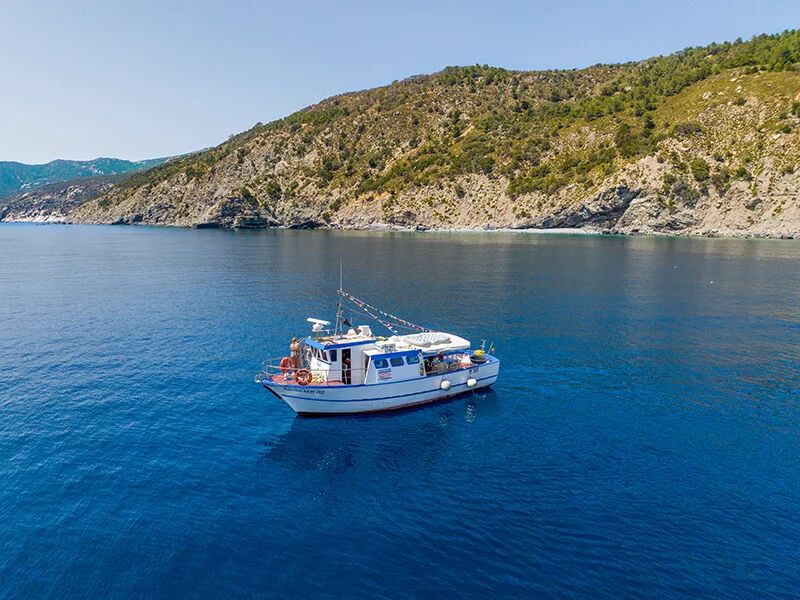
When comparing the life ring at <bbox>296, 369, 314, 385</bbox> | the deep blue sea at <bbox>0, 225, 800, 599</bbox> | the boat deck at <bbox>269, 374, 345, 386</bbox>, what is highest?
the life ring at <bbox>296, 369, 314, 385</bbox>

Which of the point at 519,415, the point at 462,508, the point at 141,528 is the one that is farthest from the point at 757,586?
the point at 141,528

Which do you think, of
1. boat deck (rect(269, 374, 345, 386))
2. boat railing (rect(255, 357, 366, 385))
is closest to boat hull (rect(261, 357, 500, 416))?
boat deck (rect(269, 374, 345, 386))

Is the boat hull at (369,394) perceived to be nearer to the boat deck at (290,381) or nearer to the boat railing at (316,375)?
the boat deck at (290,381)

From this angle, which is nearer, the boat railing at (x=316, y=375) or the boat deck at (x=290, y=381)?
the boat deck at (x=290, y=381)

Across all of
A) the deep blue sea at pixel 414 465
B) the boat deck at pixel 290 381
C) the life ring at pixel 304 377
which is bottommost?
the deep blue sea at pixel 414 465

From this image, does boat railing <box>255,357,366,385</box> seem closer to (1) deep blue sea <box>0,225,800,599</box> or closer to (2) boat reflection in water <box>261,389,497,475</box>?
(1) deep blue sea <box>0,225,800,599</box>

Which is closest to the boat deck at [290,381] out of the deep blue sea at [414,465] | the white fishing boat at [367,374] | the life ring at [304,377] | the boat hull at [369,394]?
the white fishing boat at [367,374]
